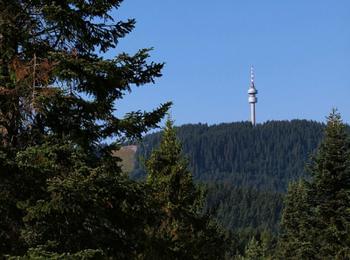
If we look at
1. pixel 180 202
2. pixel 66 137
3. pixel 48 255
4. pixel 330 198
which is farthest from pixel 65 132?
pixel 330 198

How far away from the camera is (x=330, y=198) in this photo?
2747cm

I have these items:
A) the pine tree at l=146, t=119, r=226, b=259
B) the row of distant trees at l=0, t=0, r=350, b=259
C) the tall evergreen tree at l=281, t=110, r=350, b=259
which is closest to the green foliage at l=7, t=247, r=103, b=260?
the row of distant trees at l=0, t=0, r=350, b=259

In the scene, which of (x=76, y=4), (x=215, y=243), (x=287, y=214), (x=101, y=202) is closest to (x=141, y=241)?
(x=101, y=202)

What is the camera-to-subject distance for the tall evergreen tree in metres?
26.7

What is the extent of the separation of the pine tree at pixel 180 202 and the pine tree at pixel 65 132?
31.9ft

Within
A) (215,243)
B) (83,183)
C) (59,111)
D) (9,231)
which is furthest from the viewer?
(215,243)

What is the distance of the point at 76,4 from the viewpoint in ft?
36.6

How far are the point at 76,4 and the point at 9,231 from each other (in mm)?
4106

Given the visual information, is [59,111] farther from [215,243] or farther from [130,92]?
[215,243]

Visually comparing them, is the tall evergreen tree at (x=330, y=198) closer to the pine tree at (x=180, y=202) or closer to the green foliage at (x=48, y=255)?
the pine tree at (x=180, y=202)

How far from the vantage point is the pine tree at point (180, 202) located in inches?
856

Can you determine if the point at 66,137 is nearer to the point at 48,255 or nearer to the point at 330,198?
the point at 48,255

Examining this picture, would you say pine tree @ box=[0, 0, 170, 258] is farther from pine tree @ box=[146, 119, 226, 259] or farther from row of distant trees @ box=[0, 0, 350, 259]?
pine tree @ box=[146, 119, 226, 259]

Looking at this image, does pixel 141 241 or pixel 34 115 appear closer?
pixel 34 115
